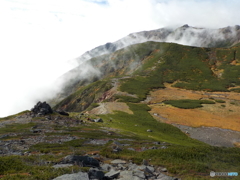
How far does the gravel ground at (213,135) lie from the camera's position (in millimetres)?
53844

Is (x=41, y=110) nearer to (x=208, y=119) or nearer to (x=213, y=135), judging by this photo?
(x=213, y=135)

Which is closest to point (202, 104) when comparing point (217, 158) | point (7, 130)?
point (217, 158)

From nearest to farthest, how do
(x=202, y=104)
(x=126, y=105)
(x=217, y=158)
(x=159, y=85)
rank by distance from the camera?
(x=217, y=158)
(x=126, y=105)
(x=202, y=104)
(x=159, y=85)

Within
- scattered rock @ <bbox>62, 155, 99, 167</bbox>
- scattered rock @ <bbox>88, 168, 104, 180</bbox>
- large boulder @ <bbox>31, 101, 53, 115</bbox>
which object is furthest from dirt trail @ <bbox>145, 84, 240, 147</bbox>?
scattered rock @ <bbox>88, 168, 104, 180</bbox>

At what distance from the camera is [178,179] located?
589 inches

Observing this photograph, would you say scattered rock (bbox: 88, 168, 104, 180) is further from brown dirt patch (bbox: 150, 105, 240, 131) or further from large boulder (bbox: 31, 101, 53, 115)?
brown dirt patch (bbox: 150, 105, 240, 131)

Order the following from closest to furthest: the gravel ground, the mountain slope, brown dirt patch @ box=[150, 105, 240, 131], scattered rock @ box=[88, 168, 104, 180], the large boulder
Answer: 1. scattered rock @ box=[88, 168, 104, 180]
2. the gravel ground
3. the large boulder
4. brown dirt patch @ box=[150, 105, 240, 131]
5. the mountain slope

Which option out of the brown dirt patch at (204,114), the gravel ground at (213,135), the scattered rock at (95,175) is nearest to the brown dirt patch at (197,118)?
the brown dirt patch at (204,114)

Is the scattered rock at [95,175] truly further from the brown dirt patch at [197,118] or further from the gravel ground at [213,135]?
the brown dirt patch at [197,118]

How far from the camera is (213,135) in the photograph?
58.8 meters

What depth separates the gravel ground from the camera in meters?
53.8

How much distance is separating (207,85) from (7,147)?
5645 inches

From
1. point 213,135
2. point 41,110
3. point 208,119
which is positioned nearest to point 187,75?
point 208,119

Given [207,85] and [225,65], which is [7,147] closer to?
[207,85]
